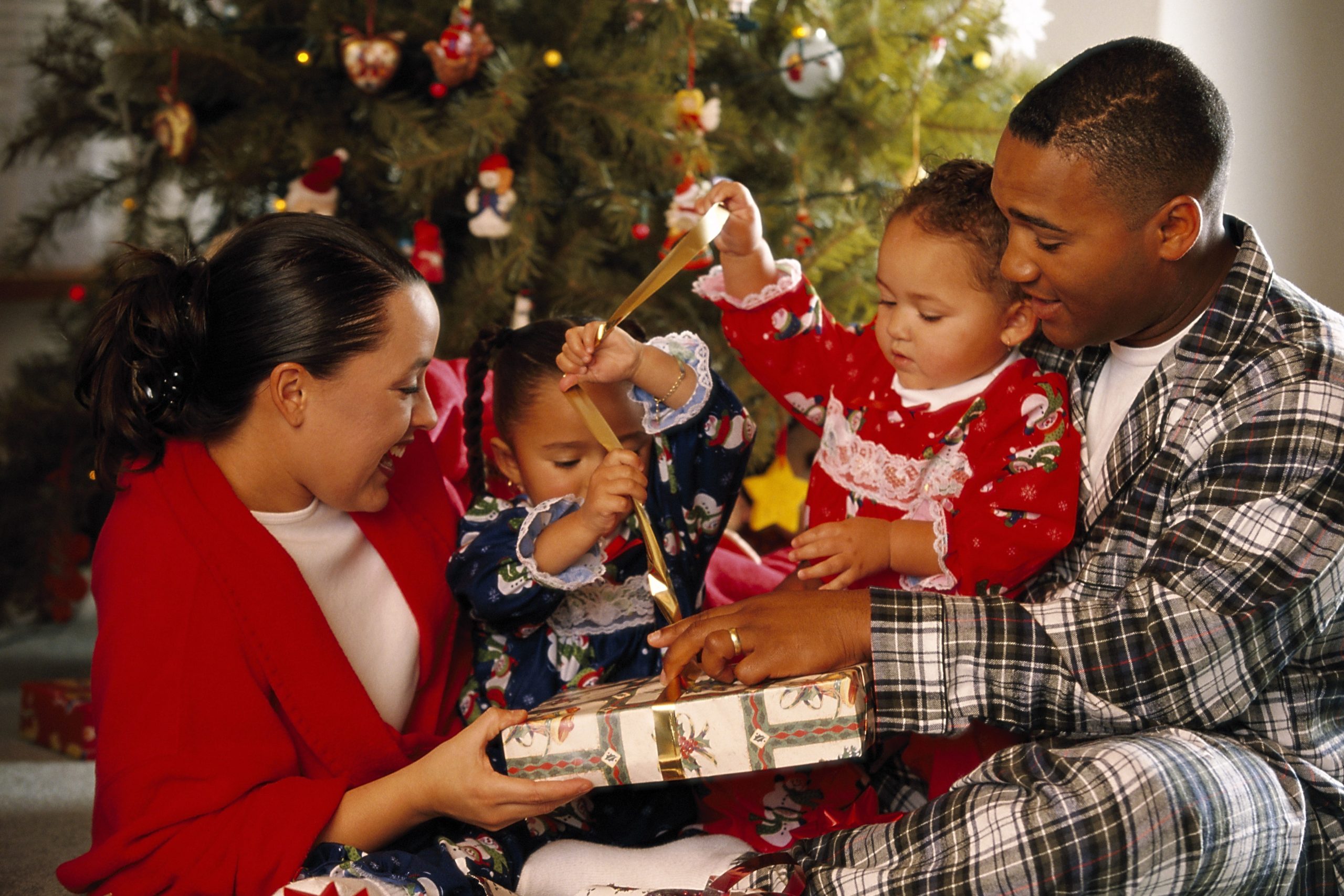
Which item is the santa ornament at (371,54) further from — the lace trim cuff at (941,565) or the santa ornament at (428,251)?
the lace trim cuff at (941,565)

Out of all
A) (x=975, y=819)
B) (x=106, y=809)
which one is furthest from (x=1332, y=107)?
(x=106, y=809)

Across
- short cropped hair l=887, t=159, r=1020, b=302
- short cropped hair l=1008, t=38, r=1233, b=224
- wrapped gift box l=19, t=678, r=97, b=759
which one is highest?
short cropped hair l=1008, t=38, r=1233, b=224

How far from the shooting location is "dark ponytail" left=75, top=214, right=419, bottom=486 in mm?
1099

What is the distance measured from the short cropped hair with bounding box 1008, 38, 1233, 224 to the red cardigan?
0.86m

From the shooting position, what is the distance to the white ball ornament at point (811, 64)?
6.30 ft

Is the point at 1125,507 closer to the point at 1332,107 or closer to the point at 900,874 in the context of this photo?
the point at 900,874

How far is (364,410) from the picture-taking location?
1.14 metres

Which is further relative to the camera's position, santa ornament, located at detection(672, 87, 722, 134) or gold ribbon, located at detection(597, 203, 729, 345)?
santa ornament, located at detection(672, 87, 722, 134)

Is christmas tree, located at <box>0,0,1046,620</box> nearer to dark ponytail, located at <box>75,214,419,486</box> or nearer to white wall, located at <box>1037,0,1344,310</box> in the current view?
white wall, located at <box>1037,0,1344,310</box>

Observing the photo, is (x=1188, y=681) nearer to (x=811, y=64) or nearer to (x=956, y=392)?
(x=956, y=392)

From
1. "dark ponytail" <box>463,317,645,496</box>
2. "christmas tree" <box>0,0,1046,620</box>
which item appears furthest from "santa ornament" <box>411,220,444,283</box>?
"dark ponytail" <box>463,317,645,496</box>

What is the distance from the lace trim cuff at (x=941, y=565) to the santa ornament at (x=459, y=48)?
3.78 ft

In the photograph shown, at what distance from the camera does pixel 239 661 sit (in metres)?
1.07

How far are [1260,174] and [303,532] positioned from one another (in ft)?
A: 5.34
